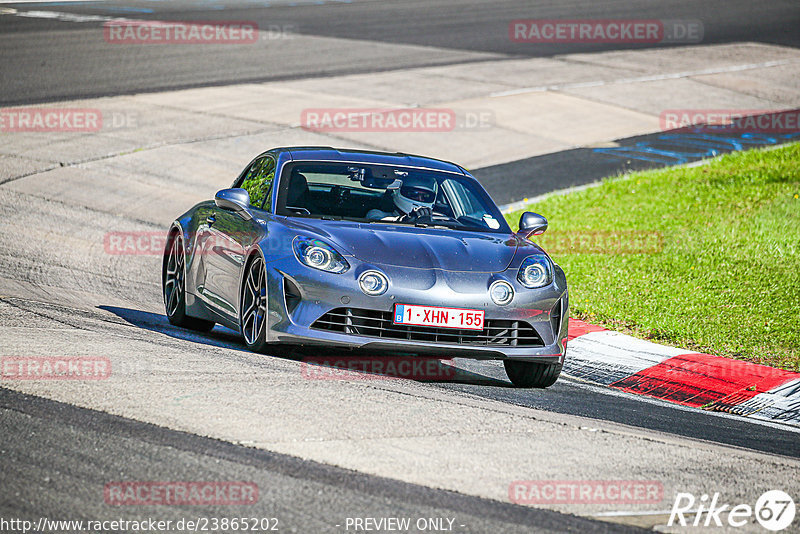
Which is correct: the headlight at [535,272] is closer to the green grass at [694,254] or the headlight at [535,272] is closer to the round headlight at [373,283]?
the round headlight at [373,283]

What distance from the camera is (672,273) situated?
37.9ft

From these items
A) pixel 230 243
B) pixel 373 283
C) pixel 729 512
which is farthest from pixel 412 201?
pixel 729 512

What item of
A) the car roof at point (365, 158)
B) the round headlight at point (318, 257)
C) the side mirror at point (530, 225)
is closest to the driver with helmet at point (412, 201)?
the car roof at point (365, 158)

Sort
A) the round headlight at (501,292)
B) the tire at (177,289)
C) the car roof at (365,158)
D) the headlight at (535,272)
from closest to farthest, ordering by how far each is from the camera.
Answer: the round headlight at (501,292) < the headlight at (535,272) < the car roof at (365,158) < the tire at (177,289)

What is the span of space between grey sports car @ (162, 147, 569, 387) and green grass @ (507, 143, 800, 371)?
2190mm

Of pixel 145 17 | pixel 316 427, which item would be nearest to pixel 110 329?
pixel 316 427

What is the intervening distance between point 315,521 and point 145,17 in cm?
2678

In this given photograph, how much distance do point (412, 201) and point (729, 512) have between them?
13.5 feet

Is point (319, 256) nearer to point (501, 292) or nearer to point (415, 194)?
point (501, 292)

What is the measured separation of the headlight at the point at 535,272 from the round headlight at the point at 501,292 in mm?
151

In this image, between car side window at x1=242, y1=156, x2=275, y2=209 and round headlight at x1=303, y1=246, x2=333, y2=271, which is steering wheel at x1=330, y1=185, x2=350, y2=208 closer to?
car side window at x1=242, y1=156, x2=275, y2=209

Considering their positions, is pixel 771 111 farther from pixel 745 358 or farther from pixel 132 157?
pixel 745 358

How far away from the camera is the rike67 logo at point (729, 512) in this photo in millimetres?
4773

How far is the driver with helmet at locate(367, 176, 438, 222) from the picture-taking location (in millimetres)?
8297
